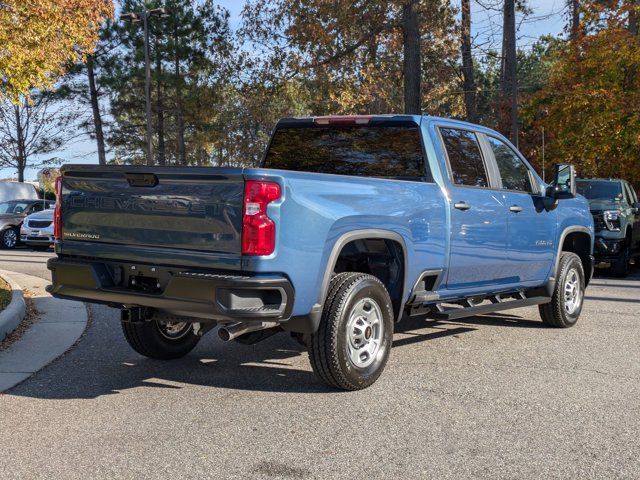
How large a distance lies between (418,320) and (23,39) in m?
6.80

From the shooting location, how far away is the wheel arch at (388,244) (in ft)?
16.3

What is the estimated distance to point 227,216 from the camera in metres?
4.58

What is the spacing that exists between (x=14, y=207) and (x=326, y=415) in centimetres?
2218

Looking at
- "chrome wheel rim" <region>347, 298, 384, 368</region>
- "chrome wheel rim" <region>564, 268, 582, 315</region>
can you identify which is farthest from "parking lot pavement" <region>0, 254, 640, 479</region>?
"chrome wheel rim" <region>564, 268, 582, 315</region>

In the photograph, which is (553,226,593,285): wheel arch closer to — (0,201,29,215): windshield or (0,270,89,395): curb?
(0,270,89,395): curb

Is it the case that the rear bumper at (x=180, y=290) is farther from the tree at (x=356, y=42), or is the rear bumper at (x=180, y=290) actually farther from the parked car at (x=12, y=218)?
the parked car at (x=12, y=218)

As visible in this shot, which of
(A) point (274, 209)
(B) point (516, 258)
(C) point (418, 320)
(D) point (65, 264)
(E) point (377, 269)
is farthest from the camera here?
(C) point (418, 320)

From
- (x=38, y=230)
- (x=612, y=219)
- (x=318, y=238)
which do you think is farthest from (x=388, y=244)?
(x=38, y=230)

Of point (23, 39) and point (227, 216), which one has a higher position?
point (23, 39)

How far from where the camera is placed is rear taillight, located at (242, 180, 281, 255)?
452 centimetres

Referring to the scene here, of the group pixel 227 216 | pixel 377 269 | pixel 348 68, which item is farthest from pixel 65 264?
pixel 348 68

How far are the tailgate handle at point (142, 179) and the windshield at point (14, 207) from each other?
2083cm

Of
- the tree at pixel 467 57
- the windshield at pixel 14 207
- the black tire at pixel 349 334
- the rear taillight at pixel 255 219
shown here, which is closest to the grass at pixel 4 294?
the black tire at pixel 349 334

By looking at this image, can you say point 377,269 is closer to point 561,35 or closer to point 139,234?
point 139,234
